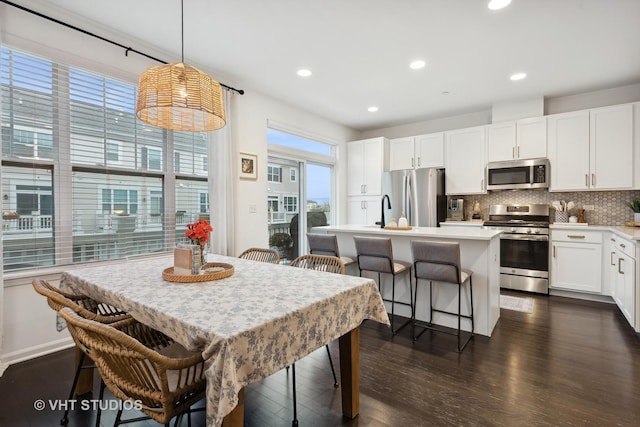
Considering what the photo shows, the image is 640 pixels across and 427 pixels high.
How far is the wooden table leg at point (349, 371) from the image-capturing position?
1733 mm

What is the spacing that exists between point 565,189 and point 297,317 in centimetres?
454

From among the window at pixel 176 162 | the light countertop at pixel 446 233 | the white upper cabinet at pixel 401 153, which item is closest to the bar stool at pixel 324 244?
the light countertop at pixel 446 233

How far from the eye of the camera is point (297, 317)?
4.32 ft

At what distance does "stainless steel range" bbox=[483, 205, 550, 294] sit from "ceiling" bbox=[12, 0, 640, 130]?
1739 mm

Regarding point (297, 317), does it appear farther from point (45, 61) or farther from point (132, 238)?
point (45, 61)

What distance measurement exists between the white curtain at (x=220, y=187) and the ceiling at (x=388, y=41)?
0.80 metres

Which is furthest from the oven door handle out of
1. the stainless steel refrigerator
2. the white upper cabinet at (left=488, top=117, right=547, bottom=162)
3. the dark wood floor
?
the dark wood floor

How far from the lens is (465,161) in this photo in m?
5.02

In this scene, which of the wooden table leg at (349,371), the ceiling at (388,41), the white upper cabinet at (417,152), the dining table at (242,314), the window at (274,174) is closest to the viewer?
the dining table at (242,314)

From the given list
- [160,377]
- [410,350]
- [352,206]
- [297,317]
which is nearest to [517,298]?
[410,350]

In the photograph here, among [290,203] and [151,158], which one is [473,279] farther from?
[151,158]

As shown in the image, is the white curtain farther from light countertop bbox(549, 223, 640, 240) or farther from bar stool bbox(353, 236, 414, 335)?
light countertop bbox(549, 223, 640, 240)

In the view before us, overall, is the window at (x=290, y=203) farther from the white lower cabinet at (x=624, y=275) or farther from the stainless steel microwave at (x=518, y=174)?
the white lower cabinet at (x=624, y=275)

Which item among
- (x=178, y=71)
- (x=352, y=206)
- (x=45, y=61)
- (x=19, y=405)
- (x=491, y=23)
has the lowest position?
(x=19, y=405)
